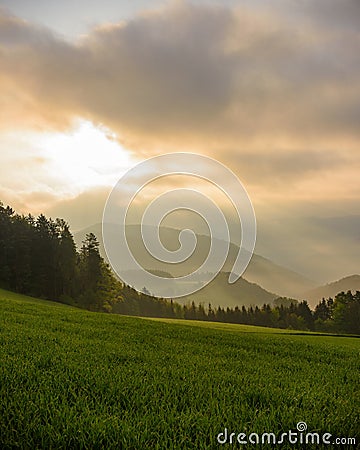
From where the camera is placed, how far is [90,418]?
413 cm

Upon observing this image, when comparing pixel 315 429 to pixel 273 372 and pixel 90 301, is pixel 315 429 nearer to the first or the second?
pixel 273 372

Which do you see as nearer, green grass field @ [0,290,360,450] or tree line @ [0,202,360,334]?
green grass field @ [0,290,360,450]

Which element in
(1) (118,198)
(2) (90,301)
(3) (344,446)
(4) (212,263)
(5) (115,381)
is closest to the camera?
(3) (344,446)

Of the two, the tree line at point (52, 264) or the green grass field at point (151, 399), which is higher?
the tree line at point (52, 264)

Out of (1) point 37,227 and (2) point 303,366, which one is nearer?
(2) point 303,366

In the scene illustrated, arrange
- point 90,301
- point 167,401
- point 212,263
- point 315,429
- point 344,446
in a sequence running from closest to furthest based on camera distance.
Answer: point 344,446, point 315,429, point 167,401, point 212,263, point 90,301

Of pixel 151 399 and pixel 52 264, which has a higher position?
pixel 52 264

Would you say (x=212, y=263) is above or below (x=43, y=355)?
above

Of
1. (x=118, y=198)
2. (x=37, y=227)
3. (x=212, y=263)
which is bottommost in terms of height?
(x=212, y=263)

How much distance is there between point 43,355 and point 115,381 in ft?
7.67

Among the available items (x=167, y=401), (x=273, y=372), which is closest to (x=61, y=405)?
(x=167, y=401)

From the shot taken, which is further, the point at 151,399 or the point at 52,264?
the point at 52,264

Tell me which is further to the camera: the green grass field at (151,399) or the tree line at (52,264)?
the tree line at (52,264)

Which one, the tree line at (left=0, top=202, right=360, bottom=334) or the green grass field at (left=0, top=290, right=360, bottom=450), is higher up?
the tree line at (left=0, top=202, right=360, bottom=334)
